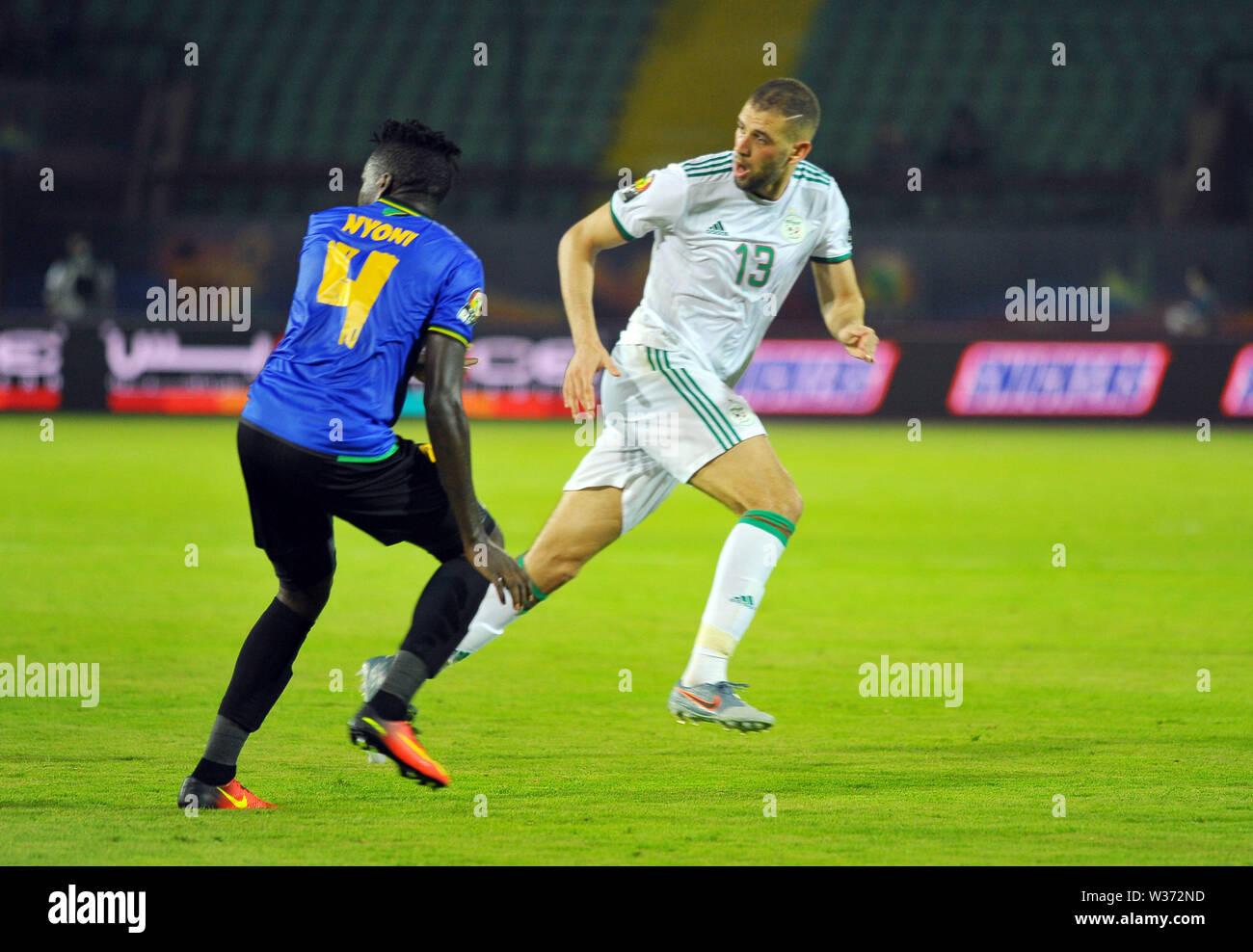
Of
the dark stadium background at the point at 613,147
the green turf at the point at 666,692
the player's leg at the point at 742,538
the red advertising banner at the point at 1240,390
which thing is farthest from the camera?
the dark stadium background at the point at 613,147

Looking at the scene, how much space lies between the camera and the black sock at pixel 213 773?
16.8ft

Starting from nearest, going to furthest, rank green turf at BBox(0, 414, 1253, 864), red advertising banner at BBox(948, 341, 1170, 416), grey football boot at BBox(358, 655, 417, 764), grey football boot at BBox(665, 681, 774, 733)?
1. green turf at BBox(0, 414, 1253, 864)
2. grey football boot at BBox(358, 655, 417, 764)
3. grey football boot at BBox(665, 681, 774, 733)
4. red advertising banner at BBox(948, 341, 1170, 416)

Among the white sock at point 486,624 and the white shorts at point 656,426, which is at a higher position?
the white shorts at point 656,426

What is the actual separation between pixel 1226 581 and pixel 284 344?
7179 millimetres

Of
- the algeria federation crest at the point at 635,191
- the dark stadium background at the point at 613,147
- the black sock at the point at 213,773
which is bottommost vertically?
the black sock at the point at 213,773

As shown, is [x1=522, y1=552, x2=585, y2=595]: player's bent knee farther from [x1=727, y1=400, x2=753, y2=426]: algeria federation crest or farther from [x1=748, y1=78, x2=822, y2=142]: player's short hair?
[x1=748, y1=78, x2=822, y2=142]: player's short hair

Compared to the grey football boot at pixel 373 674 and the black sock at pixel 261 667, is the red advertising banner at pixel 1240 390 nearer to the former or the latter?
the grey football boot at pixel 373 674

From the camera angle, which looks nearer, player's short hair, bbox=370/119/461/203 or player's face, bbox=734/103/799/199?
player's short hair, bbox=370/119/461/203

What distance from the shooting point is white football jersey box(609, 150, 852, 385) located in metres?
6.17

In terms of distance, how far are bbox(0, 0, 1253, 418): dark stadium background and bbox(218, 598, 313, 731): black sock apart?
53.4 feet

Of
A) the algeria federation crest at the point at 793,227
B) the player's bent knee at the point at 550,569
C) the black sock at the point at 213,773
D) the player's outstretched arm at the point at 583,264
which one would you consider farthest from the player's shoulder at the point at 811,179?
the black sock at the point at 213,773

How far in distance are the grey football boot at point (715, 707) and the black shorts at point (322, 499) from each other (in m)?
1.12

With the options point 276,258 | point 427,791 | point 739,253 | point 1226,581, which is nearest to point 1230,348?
point 1226,581

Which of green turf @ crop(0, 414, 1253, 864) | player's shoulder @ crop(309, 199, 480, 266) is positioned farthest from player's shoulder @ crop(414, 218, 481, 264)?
green turf @ crop(0, 414, 1253, 864)
